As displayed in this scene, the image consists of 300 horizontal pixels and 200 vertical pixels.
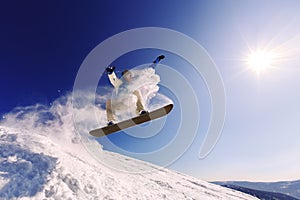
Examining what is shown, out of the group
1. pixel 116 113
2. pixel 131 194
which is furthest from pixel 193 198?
→ pixel 116 113

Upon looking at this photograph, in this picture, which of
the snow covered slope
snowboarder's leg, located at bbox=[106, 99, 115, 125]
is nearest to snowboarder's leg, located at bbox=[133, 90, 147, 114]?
snowboarder's leg, located at bbox=[106, 99, 115, 125]

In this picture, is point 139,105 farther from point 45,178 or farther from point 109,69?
point 45,178

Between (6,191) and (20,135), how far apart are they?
773 centimetres

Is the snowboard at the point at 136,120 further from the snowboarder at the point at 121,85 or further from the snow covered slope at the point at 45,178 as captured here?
the snow covered slope at the point at 45,178

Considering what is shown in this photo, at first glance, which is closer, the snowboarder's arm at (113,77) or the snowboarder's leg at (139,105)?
the snowboarder's arm at (113,77)

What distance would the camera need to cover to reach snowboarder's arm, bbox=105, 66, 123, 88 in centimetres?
1275

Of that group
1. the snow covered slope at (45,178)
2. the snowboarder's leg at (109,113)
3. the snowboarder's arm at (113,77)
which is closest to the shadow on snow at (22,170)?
the snow covered slope at (45,178)

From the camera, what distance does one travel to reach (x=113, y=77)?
13.0m

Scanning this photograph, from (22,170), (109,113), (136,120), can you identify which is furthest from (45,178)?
(136,120)

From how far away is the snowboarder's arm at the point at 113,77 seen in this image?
12750 mm

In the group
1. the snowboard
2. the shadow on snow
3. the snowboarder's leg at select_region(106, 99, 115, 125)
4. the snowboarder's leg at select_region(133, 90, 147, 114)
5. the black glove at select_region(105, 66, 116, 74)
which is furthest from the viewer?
the snowboard

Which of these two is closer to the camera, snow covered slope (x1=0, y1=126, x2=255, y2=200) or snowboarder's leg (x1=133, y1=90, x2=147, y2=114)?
snow covered slope (x1=0, y1=126, x2=255, y2=200)

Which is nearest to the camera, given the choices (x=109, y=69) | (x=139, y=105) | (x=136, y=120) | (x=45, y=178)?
(x=45, y=178)

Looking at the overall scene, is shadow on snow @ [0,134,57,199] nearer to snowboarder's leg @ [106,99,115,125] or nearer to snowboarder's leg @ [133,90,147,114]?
snowboarder's leg @ [106,99,115,125]
